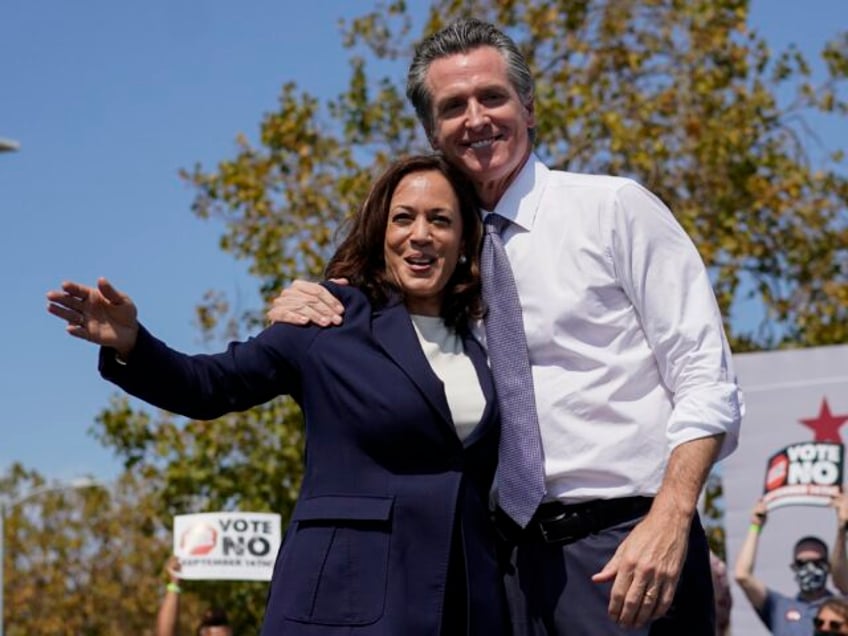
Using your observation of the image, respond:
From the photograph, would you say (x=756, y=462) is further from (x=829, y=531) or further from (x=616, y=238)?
(x=616, y=238)

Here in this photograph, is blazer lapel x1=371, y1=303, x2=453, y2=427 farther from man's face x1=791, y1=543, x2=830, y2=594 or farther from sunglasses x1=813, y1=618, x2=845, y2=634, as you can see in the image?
man's face x1=791, y1=543, x2=830, y2=594

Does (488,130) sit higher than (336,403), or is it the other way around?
(488,130)

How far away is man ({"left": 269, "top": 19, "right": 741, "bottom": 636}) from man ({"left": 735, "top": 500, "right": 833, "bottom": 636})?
7.36 meters

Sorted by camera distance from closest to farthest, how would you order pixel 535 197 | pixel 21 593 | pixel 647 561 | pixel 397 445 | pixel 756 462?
pixel 647 561, pixel 397 445, pixel 535 197, pixel 756 462, pixel 21 593

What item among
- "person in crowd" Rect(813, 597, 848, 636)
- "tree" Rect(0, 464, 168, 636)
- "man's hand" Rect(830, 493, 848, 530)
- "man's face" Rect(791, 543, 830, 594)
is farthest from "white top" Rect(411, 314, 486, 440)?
"tree" Rect(0, 464, 168, 636)

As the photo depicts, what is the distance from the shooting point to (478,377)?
13.8 ft

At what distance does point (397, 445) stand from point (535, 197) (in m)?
0.73

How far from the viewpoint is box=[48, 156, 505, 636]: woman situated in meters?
3.93

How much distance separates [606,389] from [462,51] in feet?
3.08

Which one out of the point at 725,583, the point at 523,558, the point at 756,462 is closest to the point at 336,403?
the point at 523,558

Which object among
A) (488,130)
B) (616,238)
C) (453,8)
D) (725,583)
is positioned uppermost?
(453,8)

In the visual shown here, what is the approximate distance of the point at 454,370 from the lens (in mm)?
4227

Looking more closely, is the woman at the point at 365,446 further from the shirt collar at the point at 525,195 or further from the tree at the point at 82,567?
the tree at the point at 82,567

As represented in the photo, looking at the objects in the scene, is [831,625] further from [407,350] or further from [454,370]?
[407,350]
